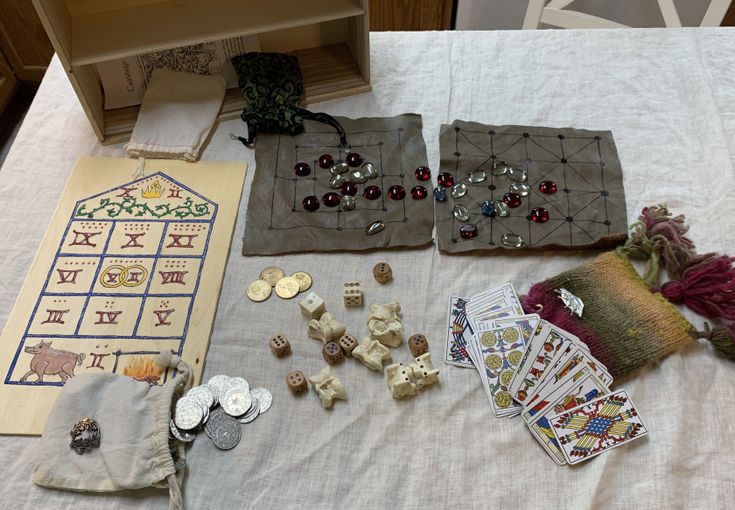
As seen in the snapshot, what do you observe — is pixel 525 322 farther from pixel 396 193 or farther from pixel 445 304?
pixel 396 193

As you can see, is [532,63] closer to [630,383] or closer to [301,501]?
[630,383]

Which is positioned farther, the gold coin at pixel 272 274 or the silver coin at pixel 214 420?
the gold coin at pixel 272 274

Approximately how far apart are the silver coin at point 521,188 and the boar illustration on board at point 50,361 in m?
0.97

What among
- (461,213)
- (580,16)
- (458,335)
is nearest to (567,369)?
(458,335)

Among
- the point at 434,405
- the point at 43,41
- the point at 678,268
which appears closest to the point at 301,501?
the point at 434,405

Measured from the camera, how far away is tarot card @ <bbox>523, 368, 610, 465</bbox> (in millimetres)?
983

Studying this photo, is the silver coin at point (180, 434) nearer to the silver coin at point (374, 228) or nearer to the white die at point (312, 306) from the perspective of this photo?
the white die at point (312, 306)

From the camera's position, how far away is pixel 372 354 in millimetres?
1079

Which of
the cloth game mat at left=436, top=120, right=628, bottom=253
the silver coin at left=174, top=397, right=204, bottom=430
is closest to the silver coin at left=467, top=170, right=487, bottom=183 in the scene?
the cloth game mat at left=436, top=120, right=628, bottom=253

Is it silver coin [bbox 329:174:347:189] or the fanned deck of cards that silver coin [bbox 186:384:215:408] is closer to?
the fanned deck of cards

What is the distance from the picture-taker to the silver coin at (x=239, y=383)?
3.47 feet

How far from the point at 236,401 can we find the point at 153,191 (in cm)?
58

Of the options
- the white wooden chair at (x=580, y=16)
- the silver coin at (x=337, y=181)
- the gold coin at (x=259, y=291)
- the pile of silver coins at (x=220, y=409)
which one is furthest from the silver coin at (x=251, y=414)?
the white wooden chair at (x=580, y=16)

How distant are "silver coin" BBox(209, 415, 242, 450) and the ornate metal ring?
0.19 metres
